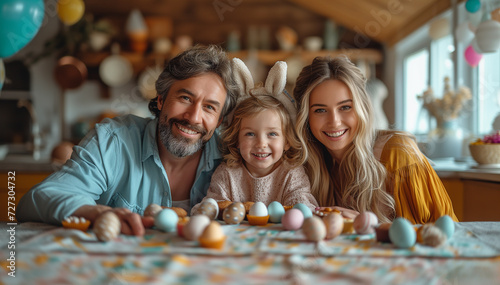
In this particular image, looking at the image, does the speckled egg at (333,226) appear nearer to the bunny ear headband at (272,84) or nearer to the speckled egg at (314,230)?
the speckled egg at (314,230)

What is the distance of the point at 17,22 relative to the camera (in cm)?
168

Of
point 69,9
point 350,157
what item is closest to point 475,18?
point 350,157

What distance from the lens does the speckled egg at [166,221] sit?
3.51ft

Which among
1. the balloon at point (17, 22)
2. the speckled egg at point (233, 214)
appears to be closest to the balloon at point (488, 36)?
the speckled egg at point (233, 214)

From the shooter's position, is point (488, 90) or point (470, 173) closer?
point (470, 173)

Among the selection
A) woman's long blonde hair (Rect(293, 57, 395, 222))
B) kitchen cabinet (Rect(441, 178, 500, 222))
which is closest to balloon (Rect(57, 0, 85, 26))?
woman's long blonde hair (Rect(293, 57, 395, 222))

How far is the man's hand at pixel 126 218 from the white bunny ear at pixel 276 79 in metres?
0.73

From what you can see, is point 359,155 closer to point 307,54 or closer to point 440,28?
point 440,28

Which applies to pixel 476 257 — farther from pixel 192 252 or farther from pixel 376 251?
pixel 192 252

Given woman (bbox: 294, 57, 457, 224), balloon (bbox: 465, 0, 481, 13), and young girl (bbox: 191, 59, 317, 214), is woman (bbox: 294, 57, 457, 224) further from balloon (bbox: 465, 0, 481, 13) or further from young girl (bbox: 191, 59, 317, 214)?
balloon (bbox: 465, 0, 481, 13)

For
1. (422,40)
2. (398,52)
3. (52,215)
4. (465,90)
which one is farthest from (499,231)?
(398,52)

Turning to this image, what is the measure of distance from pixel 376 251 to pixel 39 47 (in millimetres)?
4644

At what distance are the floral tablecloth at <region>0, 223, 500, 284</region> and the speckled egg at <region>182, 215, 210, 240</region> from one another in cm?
2

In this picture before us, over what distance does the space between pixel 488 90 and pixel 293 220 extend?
2163 millimetres
